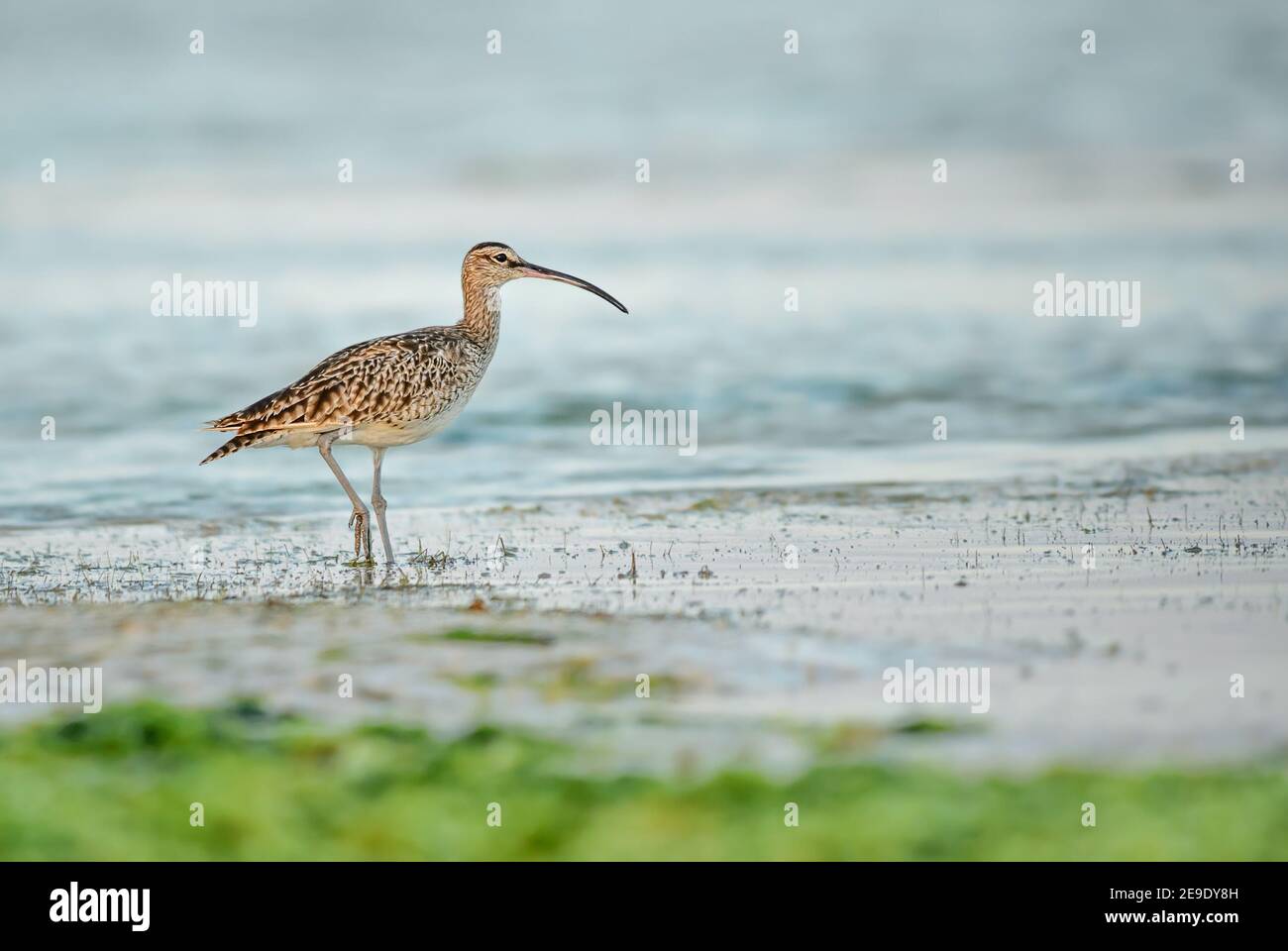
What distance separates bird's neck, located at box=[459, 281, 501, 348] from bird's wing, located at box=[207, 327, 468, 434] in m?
1.15

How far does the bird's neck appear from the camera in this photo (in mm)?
13422

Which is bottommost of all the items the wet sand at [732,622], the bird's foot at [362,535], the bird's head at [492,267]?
the wet sand at [732,622]

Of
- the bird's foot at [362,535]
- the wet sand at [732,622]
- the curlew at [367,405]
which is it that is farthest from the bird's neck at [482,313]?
the bird's foot at [362,535]

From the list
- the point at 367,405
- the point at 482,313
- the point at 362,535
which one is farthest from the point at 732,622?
the point at 482,313

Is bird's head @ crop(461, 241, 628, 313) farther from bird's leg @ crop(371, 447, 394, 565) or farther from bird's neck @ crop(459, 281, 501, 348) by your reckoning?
bird's leg @ crop(371, 447, 394, 565)

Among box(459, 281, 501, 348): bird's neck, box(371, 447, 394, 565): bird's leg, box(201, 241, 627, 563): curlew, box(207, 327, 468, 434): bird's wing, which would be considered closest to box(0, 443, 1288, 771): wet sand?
box(371, 447, 394, 565): bird's leg

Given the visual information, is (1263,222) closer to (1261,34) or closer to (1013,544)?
(1261,34)

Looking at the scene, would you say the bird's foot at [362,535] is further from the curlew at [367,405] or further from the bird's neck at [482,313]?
the bird's neck at [482,313]

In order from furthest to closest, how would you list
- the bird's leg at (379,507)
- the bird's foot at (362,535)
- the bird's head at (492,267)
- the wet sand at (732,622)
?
the bird's head at (492,267), the bird's foot at (362,535), the bird's leg at (379,507), the wet sand at (732,622)

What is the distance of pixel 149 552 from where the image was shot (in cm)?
1188

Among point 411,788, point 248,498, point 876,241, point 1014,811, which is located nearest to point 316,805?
point 411,788

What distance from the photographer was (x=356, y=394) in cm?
1201

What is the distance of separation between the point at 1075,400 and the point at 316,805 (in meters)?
14.4

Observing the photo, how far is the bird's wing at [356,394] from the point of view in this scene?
11984 millimetres
